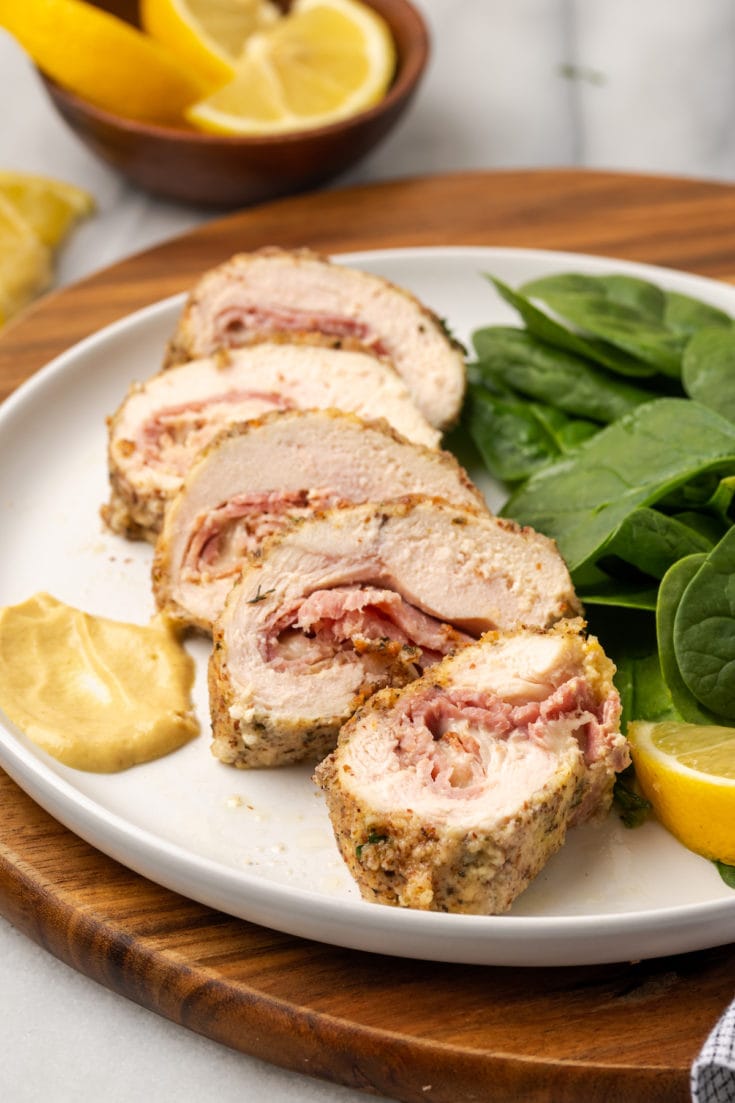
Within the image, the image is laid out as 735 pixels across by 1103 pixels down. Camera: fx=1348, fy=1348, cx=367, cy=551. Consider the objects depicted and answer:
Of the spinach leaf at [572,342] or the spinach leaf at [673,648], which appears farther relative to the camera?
the spinach leaf at [572,342]

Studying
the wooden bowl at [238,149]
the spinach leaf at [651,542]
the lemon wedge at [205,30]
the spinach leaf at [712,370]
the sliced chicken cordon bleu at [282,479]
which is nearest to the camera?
the spinach leaf at [651,542]

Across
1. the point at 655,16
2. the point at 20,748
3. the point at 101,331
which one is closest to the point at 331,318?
the point at 101,331

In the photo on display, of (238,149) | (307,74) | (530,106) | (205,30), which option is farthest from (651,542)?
(530,106)

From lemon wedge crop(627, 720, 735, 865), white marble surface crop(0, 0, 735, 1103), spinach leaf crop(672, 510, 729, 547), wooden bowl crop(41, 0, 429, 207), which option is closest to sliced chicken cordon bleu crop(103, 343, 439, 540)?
spinach leaf crop(672, 510, 729, 547)

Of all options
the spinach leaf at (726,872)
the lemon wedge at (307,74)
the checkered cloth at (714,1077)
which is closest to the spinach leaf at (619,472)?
the spinach leaf at (726,872)

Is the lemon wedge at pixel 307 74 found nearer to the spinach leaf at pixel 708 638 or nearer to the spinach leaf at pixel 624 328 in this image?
the spinach leaf at pixel 624 328

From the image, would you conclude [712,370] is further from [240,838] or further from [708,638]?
[240,838]

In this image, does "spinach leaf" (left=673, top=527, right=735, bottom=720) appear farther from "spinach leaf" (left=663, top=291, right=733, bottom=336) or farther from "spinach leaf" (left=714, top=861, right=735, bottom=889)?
"spinach leaf" (left=663, top=291, right=733, bottom=336)
